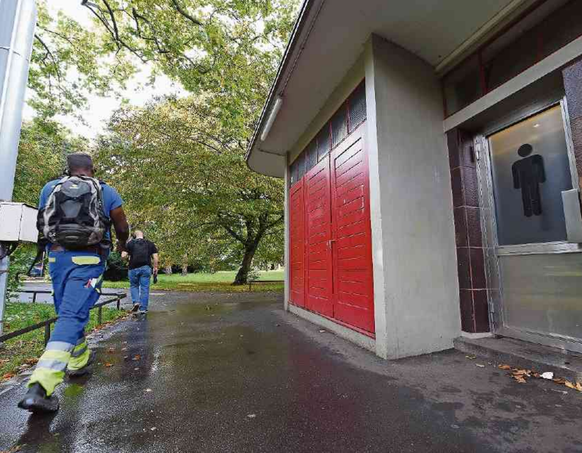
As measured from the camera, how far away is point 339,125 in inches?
195

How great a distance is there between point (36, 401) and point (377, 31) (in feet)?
15.5

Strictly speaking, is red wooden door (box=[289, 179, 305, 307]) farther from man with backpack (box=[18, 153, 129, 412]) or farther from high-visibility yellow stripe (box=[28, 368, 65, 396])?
high-visibility yellow stripe (box=[28, 368, 65, 396])

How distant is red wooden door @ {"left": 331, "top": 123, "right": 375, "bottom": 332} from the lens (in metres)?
3.85

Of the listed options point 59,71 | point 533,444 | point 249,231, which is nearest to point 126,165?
point 59,71

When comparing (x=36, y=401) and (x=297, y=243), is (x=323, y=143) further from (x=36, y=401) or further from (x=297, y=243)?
(x=36, y=401)

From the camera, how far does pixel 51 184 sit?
104 inches

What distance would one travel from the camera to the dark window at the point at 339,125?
186 inches

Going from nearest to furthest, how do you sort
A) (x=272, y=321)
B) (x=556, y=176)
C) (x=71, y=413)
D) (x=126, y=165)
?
(x=71, y=413) < (x=556, y=176) < (x=272, y=321) < (x=126, y=165)

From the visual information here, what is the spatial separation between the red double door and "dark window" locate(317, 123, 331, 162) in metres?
0.19

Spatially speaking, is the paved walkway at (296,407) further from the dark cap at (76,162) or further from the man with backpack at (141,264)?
the man with backpack at (141,264)

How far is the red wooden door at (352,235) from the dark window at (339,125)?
171 millimetres

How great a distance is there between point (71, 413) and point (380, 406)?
7.24ft

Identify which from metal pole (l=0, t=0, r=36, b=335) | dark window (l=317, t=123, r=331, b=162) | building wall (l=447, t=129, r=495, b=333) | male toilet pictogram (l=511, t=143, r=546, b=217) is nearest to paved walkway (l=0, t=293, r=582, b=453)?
building wall (l=447, t=129, r=495, b=333)

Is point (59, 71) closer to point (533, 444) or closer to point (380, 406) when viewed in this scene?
point (380, 406)
